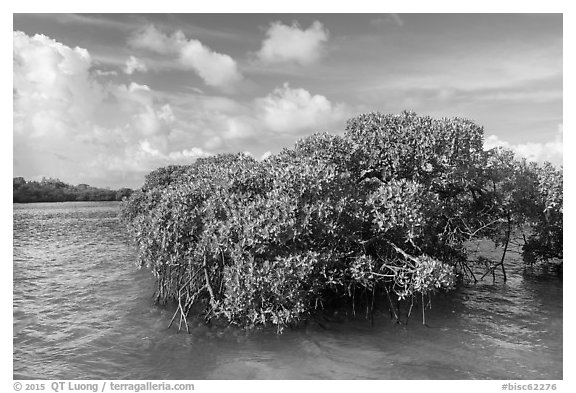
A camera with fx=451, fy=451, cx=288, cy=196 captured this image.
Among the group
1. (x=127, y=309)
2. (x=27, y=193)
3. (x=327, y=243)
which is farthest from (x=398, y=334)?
(x=27, y=193)

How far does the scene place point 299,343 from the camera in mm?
16531

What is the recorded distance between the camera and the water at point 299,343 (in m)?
14.7

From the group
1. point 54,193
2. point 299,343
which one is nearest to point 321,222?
point 299,343

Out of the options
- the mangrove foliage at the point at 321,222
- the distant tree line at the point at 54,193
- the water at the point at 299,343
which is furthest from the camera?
the distant tree line at the point at 54,193

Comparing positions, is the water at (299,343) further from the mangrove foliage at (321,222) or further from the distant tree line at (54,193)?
the distant tree line at (54,193)

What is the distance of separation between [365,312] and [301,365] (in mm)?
6275

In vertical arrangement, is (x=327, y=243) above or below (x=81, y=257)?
above

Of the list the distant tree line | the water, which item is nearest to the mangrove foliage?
the water

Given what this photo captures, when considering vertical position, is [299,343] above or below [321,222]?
below

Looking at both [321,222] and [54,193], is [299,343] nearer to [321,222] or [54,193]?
[321,222]

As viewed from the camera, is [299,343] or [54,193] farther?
[54,193]

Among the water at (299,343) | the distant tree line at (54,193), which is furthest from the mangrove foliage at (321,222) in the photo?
the distant tree line at (54,193)

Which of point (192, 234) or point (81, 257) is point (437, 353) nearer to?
point (192, 234)

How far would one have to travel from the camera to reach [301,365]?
1485 cm
